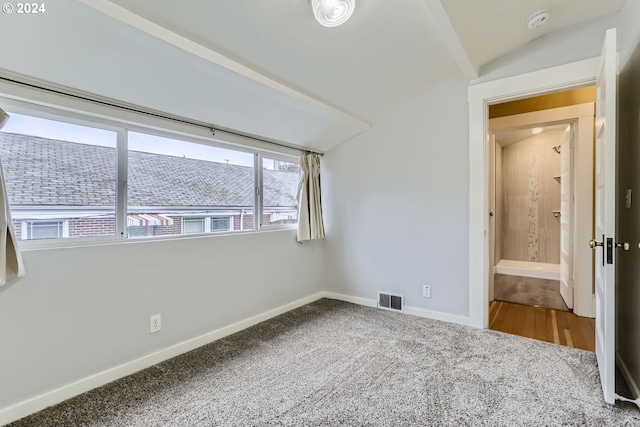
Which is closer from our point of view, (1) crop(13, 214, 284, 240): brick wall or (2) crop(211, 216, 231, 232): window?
(1) crop(13, 214, 284, 240): brick wall

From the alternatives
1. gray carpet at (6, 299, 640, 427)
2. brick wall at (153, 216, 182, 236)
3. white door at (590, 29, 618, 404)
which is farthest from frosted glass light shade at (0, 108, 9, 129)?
white door at (590, 29, 618, 404)

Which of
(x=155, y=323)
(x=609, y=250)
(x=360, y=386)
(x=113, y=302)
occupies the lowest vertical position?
(x=360, y=386)

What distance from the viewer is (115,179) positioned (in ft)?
7.18

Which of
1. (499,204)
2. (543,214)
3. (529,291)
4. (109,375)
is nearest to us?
(109,375)

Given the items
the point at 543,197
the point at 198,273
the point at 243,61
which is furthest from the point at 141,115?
the point at 543,197

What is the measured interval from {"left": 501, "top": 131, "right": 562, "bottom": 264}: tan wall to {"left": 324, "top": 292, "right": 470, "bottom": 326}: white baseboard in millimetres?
3751

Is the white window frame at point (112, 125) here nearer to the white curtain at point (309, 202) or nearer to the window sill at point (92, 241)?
the window sill at point (92, 241)

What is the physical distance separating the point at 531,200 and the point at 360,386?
5.50m

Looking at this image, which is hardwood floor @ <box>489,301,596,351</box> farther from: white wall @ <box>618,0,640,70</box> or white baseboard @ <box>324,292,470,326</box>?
white wall @ <box>618,0,640,70</box>

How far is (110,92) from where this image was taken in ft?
6.47

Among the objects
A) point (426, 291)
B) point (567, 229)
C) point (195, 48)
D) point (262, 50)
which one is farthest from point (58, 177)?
point (567, 229)

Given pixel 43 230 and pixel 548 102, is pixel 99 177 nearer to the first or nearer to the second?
pixel 43 230

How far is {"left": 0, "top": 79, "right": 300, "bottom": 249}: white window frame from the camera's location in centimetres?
176

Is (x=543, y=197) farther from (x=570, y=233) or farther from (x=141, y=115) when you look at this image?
(x=141, y=115)
